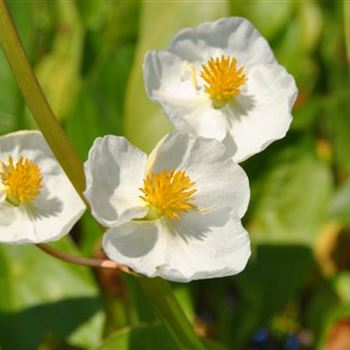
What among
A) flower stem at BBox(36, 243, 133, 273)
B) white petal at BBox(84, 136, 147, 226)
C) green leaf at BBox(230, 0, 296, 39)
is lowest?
green leaf at BBox(230, 0, 296, 39)

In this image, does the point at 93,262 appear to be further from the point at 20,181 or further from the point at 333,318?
the point at 333,318

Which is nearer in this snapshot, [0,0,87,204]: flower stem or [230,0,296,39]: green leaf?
[0,0,87,204]: flower stem

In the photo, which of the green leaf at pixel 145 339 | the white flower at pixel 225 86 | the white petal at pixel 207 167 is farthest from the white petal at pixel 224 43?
the green leaf at pixel 145 339

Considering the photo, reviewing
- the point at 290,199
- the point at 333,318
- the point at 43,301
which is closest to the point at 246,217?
the point at 290,199

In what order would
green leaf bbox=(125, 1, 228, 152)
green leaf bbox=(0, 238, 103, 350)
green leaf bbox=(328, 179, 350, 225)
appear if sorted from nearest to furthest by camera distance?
green leaf bbox=(0, 238, 103, 350) < green leaf bbox=(125, 1, 228, 152) < green leaf bbox=(328, 179, 350, 225)

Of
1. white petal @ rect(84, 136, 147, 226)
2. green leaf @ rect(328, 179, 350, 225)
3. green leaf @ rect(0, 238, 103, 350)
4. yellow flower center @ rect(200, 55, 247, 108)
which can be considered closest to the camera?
white petal @ rect(84, 136, 147, 226)

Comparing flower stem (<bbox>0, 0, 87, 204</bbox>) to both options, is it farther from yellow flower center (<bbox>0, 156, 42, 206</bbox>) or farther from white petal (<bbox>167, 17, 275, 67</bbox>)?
white petal (<bbox>167, 17, 275, 67</bbox>)

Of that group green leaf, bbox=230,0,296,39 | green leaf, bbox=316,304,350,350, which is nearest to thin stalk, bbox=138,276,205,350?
green leaf, bbox=316,304,350,350

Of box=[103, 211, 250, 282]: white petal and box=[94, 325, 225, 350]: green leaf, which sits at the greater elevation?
box=[103, 211, 250, 282]: white petal

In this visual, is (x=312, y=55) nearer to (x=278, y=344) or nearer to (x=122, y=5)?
(x=122, y=5)
